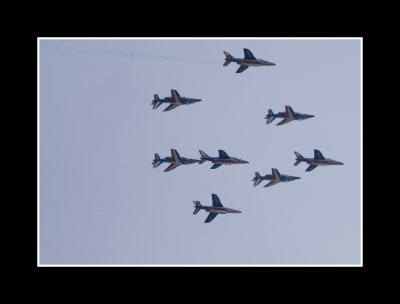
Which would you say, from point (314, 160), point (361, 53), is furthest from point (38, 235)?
point (314, 160)

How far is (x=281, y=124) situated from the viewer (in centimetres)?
7406

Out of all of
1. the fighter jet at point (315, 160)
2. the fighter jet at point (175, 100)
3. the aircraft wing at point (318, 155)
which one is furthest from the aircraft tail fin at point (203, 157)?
the aircraft wing at point (318, 155)

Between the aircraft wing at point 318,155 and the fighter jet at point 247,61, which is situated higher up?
the fighter jet at point 247,61

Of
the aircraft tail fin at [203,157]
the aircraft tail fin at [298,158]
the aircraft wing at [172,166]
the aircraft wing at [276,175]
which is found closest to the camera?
the aircraft tail fin at [203,157]

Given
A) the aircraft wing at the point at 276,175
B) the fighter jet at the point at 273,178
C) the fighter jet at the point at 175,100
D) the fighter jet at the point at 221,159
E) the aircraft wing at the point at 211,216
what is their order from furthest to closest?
1. the aircraft wing at the point at 276,175
2. the fighter jet at the point at 273,178
3. the fighter jet at the point at 221,159
4. the fighter jet at the point at 175,100
5. the aircraft wing at the point at 211,216

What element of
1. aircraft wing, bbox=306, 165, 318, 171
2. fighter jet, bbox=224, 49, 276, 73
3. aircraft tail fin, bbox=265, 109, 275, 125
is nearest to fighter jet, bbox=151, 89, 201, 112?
fighter jet, bbox=224, 49, 276, 73

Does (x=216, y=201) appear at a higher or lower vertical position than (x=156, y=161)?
lower

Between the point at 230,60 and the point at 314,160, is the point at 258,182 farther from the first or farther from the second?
the point at 230,60

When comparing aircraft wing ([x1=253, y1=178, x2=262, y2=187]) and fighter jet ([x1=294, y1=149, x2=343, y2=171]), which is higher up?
fighter jet ([x1=294, y1=149, x2=343, y2=171])

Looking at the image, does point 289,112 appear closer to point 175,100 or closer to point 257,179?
point 257,179

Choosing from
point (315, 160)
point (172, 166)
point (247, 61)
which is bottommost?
point (172, 166)

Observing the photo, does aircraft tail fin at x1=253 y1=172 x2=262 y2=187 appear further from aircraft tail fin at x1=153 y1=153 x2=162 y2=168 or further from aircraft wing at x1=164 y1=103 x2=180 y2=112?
aircraft wing at x1=164 y1=103 x2=180 y2=112

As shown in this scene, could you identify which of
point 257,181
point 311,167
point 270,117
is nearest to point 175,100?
point 270,117

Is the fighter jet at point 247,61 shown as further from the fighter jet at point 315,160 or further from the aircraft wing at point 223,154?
the fighter jet at point 315,160
